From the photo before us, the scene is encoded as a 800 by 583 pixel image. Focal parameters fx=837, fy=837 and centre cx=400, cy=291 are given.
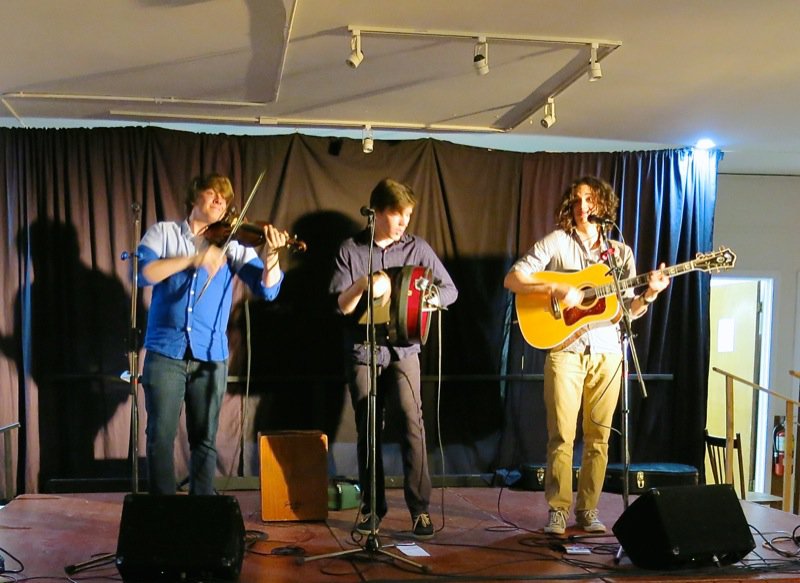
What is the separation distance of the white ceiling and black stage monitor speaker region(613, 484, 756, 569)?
6.11ft

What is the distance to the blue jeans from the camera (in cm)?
348

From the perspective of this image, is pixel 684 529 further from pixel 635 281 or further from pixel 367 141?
pixel 367 141

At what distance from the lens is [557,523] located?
145 inches

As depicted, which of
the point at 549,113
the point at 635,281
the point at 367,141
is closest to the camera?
the point at 635,281

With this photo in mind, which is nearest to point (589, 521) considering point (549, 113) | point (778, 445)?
point (549, 113)

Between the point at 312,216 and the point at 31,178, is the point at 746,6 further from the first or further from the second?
the point at 31,178

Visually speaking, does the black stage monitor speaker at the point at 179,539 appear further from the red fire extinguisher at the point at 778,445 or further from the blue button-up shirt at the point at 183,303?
the red fire extinguisher at the point at 778,445

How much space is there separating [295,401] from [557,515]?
194 cm

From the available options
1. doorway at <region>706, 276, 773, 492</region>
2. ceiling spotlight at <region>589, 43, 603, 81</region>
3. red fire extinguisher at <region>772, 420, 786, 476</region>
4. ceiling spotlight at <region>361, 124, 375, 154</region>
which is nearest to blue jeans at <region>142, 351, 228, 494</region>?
ceiling spotlight at <region>361, 124, 375, 154</region>

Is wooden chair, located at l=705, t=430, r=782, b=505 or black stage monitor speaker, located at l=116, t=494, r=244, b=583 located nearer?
black stage monitor speaker, located at l=116, t=494, r=244, b=583

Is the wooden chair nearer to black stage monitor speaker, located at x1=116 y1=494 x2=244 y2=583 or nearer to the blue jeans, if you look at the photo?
the blue jeans

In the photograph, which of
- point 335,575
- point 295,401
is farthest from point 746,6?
point 295,401

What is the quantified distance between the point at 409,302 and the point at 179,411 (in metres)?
1.10

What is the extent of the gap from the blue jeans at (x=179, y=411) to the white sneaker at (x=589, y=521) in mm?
1652
